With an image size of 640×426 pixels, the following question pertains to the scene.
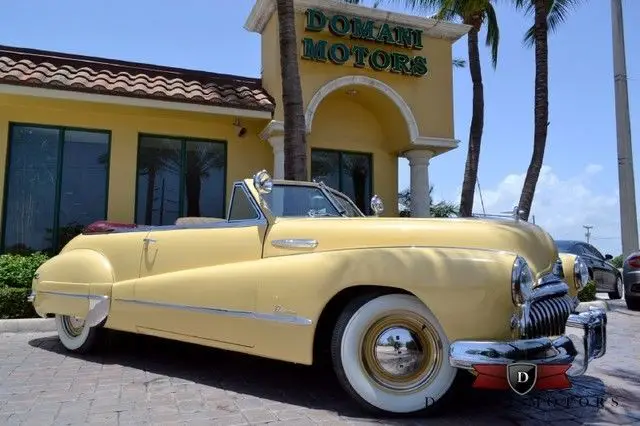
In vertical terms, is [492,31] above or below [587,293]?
above

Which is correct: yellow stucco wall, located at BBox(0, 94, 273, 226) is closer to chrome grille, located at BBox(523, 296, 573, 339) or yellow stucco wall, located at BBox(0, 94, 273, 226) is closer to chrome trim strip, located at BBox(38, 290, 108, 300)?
chrome trim strip, located at BBox(38, 290, 108, 300)

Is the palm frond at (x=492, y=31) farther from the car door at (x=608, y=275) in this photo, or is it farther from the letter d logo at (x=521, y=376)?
the letter d logo at (x=521, y=376)

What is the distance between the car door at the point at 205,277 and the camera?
3773 millimetres

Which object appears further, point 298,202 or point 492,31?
point 492,31

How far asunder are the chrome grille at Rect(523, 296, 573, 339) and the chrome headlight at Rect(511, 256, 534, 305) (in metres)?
0.14

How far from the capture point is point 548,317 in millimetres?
3156

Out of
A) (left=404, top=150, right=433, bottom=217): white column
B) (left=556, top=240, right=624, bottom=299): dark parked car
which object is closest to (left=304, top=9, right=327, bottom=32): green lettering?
(left=404, top=150, right=433, bottom=217): white column

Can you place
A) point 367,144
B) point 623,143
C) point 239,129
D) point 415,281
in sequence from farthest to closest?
point 623,143 → point 367,144 → point 239,129 → point 415,281

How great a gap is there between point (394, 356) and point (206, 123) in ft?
25.5

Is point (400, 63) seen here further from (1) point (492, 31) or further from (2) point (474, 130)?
(1) point (492, 31)

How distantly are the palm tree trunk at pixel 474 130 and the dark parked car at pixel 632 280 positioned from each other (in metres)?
3.93

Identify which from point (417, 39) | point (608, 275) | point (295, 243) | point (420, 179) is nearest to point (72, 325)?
point (295, 243)

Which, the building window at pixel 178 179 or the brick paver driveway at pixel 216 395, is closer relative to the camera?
the brick paver driveway at pixel 216 395

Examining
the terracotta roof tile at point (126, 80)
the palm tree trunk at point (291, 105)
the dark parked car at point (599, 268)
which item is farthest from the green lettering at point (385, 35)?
the dark parked car at point (599, 268)
